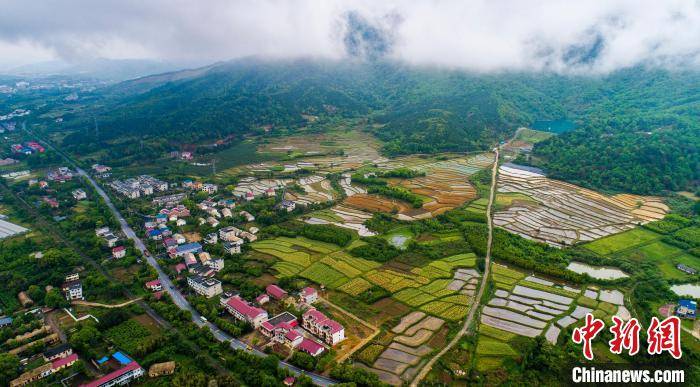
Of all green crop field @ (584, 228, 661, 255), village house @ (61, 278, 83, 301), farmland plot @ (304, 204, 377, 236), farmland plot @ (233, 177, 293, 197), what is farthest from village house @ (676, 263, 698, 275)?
village house @ (61, 278, 83, 301)

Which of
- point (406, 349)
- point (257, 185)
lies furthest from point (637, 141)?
point (406, 349)

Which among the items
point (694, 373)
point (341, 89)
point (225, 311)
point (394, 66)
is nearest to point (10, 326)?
point (225, 311)

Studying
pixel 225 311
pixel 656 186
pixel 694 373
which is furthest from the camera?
pixel 656 186

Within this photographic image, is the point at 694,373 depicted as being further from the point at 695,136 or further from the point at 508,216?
the point at 695,136

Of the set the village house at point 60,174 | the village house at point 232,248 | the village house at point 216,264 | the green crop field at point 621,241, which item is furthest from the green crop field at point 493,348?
the village house at point 60,174

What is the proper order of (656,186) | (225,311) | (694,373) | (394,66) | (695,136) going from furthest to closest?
(394,66) → (695,136) → (656,186) → (225,311) → (694,373)

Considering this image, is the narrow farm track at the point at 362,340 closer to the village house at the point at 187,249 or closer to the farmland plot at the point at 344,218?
the farmland plot at the point at 344,218

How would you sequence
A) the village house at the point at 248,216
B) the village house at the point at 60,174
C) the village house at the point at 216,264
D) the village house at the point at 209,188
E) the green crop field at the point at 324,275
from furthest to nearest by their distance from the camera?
the village house at the point at 60,174 < the village house at the point at 209,188 < the village house at the point at 248,216 < the village house at the point at 216,264 < the green crop field at the point at 324,275
